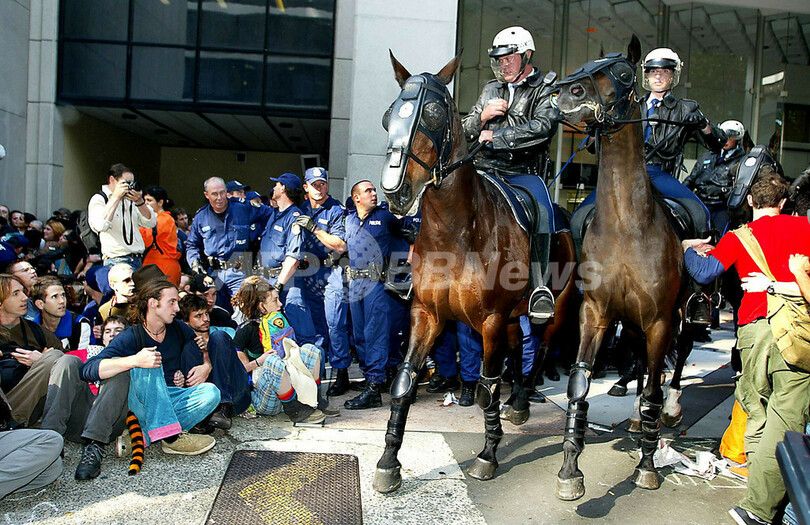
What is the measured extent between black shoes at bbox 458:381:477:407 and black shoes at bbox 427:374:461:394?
0.29 meters

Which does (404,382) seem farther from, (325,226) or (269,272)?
(269,272)

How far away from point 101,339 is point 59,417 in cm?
137

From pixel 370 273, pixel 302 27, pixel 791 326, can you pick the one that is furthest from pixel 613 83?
pixel 302 27

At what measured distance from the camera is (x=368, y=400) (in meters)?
6.09

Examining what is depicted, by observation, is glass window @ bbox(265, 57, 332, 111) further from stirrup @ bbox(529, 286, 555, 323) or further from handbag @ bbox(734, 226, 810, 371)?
handbag @ bbox(734, 226, 810, 371)

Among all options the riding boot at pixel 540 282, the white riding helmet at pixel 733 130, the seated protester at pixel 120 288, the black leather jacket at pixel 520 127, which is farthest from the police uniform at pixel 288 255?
the white riding helmet at pixel 733 130

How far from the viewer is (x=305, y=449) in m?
4.80

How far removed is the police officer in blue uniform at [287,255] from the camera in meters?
6.63

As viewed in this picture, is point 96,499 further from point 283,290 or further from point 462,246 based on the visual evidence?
point 283,290

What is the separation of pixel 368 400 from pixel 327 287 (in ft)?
4.32

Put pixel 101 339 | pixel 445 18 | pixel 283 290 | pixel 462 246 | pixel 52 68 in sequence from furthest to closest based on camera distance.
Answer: pixel 52 68 < pixel 445 18 < pixel 283 290 < pixel 101 339 < pixel 462 246

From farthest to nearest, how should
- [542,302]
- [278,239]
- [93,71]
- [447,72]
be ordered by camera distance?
[93,71] → [278,239] → [542,302] → [447,72]

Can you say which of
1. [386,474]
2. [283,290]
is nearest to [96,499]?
[386,474]

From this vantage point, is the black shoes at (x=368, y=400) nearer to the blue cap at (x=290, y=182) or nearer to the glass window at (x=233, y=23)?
the blue cap at (x=290, y=182)
